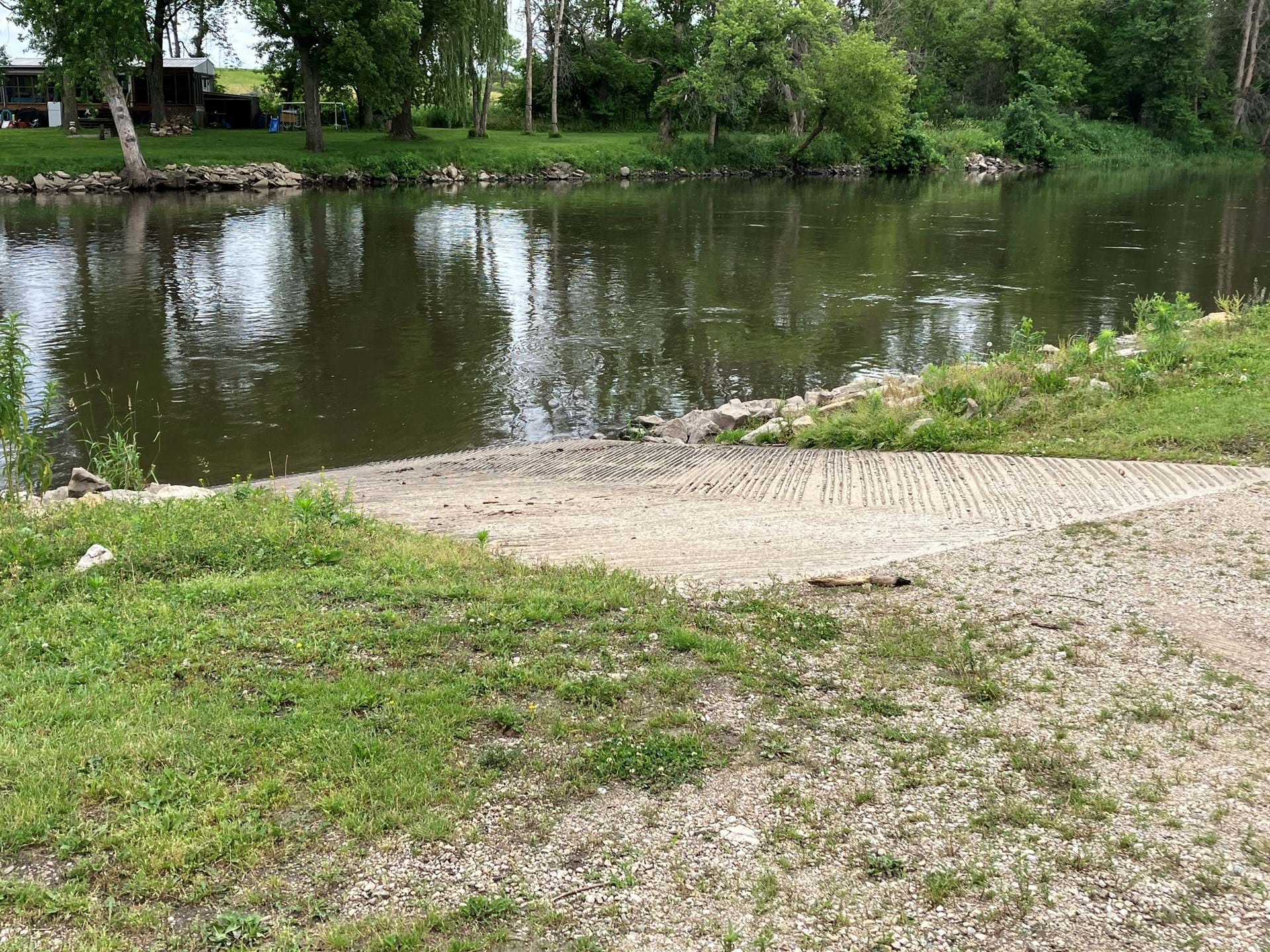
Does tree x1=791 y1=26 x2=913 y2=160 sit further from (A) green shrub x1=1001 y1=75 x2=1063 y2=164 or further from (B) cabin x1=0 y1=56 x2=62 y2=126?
(B) cabin x1=0 y1=56 x2=62 y2=126

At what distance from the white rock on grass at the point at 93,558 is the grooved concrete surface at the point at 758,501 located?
8.81 feet

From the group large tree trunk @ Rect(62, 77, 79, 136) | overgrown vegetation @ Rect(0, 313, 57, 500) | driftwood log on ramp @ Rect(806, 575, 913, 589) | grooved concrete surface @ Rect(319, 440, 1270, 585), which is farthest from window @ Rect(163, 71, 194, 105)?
driftwood log on ramp @ Rect(806, 575, 913, 589)

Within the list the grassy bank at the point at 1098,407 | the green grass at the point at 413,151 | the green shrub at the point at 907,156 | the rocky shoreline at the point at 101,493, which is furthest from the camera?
the green shrub at the point at 907,156

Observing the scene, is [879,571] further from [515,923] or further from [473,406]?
[473,406]

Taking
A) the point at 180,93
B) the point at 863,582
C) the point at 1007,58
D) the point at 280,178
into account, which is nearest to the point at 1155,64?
the point at 1007,58

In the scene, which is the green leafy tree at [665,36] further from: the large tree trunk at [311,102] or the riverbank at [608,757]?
the riverbank at [608,757]

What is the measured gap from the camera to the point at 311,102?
165ft

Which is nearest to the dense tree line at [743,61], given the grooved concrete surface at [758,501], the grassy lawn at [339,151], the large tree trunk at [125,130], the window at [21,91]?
the large tree trunk at [125,130]

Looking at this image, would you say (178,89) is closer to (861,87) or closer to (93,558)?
(861,87)

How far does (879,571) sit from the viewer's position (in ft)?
26.3

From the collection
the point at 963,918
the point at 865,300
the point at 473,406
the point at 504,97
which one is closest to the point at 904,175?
the point at 504,97

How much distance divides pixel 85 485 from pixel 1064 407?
10.9 metres

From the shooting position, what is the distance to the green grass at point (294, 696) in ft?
14.7

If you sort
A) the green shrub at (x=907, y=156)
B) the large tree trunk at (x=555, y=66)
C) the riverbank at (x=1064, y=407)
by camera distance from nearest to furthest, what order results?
the riverbank at (x=1064, y=407) → the large tree trunk at (x=555, y=66) → the green shrub at (x=907, y=156)
